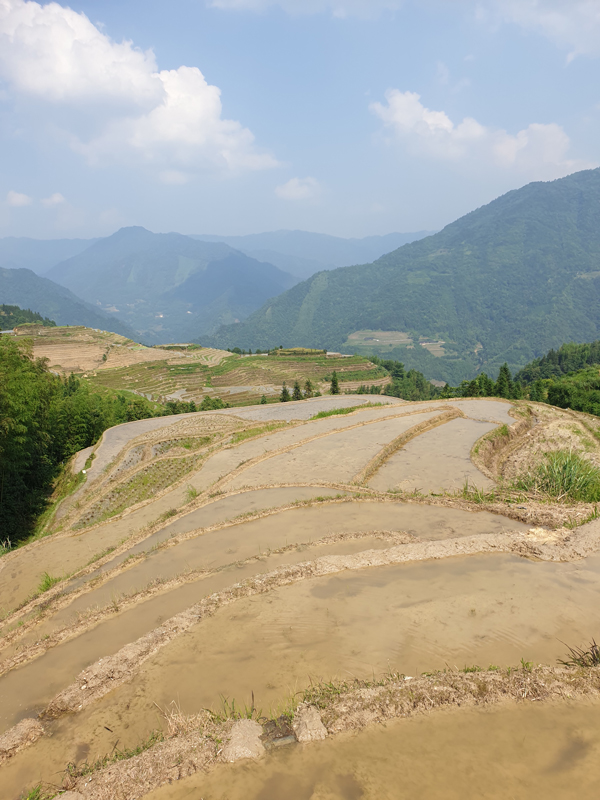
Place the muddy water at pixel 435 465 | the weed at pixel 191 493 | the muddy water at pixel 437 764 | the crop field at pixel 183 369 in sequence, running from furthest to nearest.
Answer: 1. the crop field at pixel 183 369
2. the weed at pixel 191 493
3. the muddy water at pixel 435 465
4. the muddy water at pixel 437 764

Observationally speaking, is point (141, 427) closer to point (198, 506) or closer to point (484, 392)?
point (198, 506)

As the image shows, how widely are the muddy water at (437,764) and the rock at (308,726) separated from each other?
73 millimetres

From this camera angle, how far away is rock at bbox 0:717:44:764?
452 centimetres

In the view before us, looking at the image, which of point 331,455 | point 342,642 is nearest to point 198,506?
point 331,455

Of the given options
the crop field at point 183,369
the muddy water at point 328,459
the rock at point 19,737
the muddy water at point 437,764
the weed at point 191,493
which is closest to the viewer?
the muddy water at point 437,764

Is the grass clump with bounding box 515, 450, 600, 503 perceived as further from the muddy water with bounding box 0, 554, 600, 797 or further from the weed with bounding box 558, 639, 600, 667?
the weed with bounding box 558, 639, 600, 667

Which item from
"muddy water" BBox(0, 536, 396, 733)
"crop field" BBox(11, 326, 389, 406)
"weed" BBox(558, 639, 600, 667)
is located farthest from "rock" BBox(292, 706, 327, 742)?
"crop field" BBox(11, 326, 389, 406)

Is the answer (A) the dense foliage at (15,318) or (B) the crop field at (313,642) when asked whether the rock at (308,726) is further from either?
(A) the dense foliage at (15,318)

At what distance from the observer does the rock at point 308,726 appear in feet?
14.3

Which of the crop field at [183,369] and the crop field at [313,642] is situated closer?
the crop field at [313,642]

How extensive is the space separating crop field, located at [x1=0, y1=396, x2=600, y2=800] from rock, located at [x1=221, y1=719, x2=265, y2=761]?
0.02m

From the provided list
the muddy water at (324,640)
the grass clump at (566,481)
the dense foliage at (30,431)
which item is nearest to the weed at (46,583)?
the muddy water at (324,640)

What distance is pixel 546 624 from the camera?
5988mm

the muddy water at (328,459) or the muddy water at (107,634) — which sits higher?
the muddy water at (328,459)
